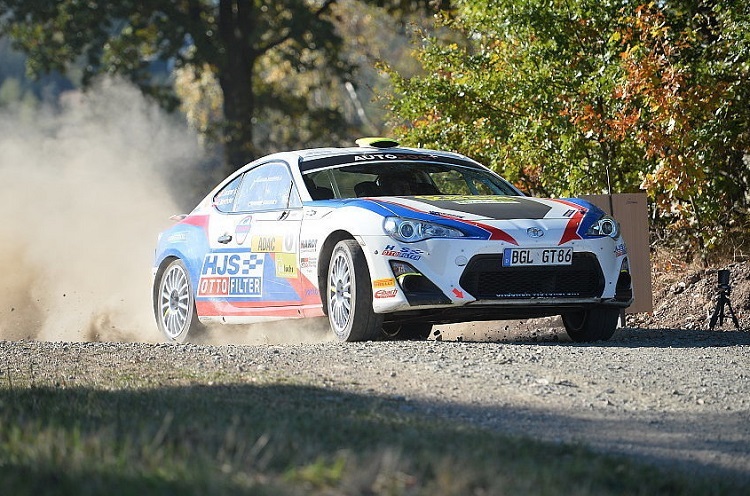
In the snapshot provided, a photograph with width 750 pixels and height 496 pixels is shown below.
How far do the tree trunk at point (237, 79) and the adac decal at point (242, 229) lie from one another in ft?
73.4

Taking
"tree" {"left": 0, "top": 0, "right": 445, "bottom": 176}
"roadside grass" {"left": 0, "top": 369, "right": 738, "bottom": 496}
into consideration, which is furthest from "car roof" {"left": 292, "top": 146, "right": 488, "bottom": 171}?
"tree" {"left": 0, "top": 0, "right": 445, "bottom": 176}

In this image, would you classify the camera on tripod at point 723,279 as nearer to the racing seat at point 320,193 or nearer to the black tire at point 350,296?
the racing seat at point 320,193

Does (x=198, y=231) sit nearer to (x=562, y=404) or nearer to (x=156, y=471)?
(x=562, y=404)

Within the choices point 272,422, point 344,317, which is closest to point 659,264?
point 344,317

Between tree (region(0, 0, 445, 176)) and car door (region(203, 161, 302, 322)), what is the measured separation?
860 inches

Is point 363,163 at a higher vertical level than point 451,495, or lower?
higher

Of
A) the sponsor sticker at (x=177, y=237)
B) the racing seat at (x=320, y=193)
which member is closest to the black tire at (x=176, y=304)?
the sponsor sticker at (x=177, y=237)

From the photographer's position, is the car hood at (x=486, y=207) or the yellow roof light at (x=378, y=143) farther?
the yellow roof light at (x=378, y=143)

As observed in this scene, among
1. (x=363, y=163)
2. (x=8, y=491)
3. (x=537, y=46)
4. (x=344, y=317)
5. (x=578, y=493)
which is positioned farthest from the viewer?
(x=537, y=46)

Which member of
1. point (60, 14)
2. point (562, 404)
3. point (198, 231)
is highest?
point (60, 14)

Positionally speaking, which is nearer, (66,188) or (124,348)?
(124,348)

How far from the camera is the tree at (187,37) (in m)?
33.3

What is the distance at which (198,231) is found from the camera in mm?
12078

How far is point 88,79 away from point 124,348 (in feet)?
88.3
